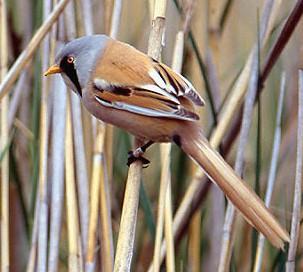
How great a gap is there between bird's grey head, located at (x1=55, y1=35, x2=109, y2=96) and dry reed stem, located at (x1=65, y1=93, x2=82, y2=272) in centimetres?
18

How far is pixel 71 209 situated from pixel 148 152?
1.72 feet

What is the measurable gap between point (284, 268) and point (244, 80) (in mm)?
397

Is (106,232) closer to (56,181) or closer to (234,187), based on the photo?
(56,181)

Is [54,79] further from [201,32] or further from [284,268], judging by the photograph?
[284,268]

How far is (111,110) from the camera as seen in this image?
134 cm

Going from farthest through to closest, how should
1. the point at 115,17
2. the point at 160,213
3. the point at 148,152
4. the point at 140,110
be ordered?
the point at 148,152 → the point at 115,17 → the point at 160,213 → the point at 140,110

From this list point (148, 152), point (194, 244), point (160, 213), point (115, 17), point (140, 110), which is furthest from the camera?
point (148, 152)

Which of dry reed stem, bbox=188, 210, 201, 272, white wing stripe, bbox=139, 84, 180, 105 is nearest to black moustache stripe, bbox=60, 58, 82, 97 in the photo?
white wing stripe, bbox=139, 84, 180, 105

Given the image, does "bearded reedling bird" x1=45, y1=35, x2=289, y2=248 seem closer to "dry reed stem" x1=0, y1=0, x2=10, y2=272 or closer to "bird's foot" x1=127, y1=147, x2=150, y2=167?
"bird's foot" x1=127, y1=147, x2=150, y2=167

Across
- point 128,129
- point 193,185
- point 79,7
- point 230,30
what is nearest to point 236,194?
point 128,129

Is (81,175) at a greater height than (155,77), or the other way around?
(155,77)

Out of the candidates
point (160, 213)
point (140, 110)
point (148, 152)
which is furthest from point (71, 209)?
point (148, 152)

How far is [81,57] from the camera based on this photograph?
4.50 feet

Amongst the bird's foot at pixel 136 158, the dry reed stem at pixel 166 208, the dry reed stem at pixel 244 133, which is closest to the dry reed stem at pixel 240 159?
the dry reed stem at pixel 244 133
